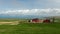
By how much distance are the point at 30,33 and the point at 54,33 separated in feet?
12.3

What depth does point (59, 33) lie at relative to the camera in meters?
22.2

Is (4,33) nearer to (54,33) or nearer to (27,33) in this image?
(27,33)

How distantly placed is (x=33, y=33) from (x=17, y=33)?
2.52m

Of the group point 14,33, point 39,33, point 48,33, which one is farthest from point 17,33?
point 48,33

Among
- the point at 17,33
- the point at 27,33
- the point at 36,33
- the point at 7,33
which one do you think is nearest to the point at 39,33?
the point at 36,33

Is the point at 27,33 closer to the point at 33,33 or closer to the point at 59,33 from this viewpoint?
the point at 33,33

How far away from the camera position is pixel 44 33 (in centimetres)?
2262

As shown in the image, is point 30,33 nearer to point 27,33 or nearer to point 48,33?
point 27,33

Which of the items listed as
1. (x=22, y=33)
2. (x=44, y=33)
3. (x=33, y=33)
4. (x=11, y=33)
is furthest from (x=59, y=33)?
(x=11, y=33)

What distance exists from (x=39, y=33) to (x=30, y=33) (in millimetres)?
1448

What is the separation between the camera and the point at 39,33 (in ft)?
74.5

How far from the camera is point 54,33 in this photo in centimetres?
2222

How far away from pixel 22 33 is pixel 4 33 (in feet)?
9.34

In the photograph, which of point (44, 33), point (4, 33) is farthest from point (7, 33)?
point (44, 33)
